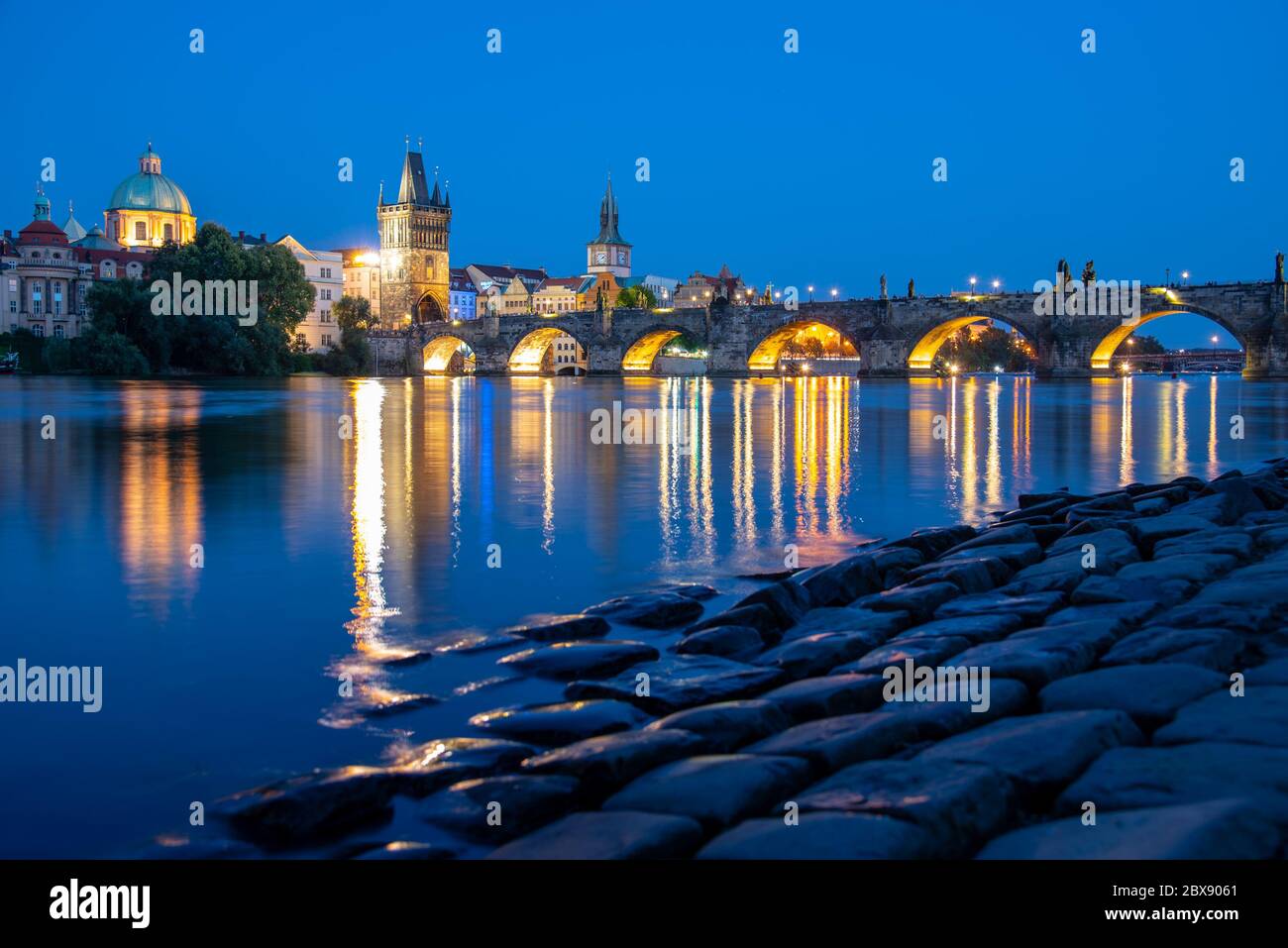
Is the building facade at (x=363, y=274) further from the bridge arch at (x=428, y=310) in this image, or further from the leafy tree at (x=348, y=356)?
the leafy tree at (x=348, y=356)

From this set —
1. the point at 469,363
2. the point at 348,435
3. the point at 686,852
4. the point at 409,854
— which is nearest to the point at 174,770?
the point at 409,854

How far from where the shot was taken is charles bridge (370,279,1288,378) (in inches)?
2498

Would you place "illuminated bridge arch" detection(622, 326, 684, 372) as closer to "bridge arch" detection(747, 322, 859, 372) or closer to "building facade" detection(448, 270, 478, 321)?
"bridge arch" detection(747, 322, 859, 372)

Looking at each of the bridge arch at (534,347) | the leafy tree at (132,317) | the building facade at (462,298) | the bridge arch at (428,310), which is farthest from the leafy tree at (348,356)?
the building facade at (462,298)

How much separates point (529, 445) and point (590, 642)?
50.2 ft

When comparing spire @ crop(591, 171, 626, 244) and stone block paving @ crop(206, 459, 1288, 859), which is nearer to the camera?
stone block paving @ crop(206, 459, 1288, 859)

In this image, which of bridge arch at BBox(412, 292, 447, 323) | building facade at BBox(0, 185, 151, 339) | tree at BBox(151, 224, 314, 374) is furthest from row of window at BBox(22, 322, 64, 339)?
bridge arch at BBox(412, 292, 447, 323)

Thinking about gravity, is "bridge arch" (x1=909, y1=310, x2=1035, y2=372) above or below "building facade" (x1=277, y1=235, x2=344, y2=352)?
below

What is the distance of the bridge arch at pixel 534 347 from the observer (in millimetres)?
98300

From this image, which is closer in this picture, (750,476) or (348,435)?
(750,476)

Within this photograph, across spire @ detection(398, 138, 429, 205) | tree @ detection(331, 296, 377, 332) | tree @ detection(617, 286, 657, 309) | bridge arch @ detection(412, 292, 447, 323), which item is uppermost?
spire @ detection(398, 138, 429, 205)

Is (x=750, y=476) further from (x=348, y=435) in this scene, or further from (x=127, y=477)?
(x=348, y=435)

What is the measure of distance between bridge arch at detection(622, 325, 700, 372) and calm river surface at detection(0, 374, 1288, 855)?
67.2 metres
